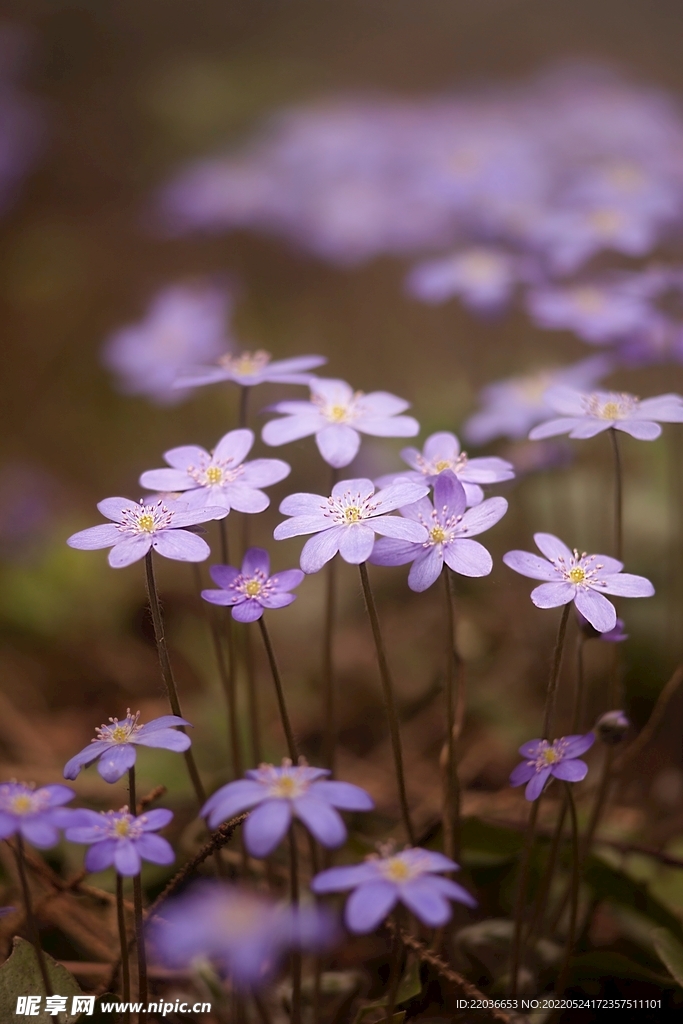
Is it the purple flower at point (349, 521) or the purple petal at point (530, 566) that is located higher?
the purple flower at point (349, 521)

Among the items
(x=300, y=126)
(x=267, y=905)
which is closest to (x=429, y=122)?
(x=300, y=126)

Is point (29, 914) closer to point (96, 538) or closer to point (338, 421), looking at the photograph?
point (96, 538)

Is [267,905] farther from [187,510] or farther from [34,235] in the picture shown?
[34,235]

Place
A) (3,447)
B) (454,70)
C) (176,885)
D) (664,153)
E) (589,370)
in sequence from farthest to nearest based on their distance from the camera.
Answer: (454,70) < (3,447) < (664,153) < (589,370) < (176,885)

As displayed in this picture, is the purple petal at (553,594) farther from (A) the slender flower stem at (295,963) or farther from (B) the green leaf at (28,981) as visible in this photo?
(B) the green leaf at (28,981)

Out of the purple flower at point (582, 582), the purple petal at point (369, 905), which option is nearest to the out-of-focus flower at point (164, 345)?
the purple flower at point (582, 582)

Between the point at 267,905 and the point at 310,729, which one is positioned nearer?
the point at 267,905

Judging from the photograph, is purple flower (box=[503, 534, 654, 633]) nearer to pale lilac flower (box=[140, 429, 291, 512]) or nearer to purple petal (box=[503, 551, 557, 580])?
purple petal (box=[503, 551, 557, 580])
